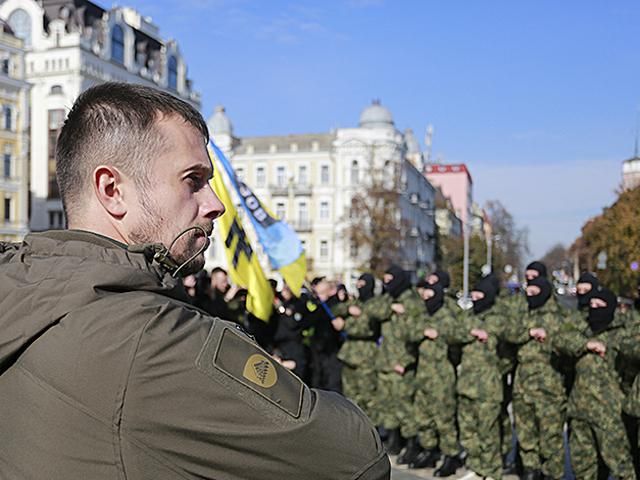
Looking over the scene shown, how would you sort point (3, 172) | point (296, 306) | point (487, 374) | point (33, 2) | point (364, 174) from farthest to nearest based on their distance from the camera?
1. point (364, 174)
2. point (33, 2)
3. point (3, 172)
4. point (296, 306)
5. point (487, 374)

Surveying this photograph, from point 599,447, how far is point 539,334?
1.11 metres

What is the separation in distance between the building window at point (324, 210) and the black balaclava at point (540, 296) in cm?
4882

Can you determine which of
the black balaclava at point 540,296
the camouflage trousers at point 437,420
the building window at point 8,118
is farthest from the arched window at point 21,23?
the black balaclava at point 540,296

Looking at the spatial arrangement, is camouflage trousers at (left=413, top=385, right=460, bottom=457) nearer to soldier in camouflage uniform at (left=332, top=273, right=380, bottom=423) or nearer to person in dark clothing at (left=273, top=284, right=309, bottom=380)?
soldier in camouflage uniform at (left=332, top=273, right=380, bottom=423)

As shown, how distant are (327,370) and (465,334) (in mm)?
2644

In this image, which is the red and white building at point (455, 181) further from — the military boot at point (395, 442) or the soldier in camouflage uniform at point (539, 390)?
the soldier in camouflage uniform at point (539, 390)

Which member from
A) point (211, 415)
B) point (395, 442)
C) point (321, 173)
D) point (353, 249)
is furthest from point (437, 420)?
point (321, 173)

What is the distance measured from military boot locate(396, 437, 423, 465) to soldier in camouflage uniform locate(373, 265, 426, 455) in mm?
155

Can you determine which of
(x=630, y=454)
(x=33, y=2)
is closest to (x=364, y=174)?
(x=33, y=2)

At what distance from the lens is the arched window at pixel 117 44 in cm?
4781

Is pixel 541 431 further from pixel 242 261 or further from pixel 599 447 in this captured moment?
pixel 242 261

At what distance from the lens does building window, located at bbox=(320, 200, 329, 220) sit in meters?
56.3

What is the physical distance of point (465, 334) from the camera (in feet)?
25.1

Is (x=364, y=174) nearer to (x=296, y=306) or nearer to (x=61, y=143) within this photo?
(x=296, y=306)
